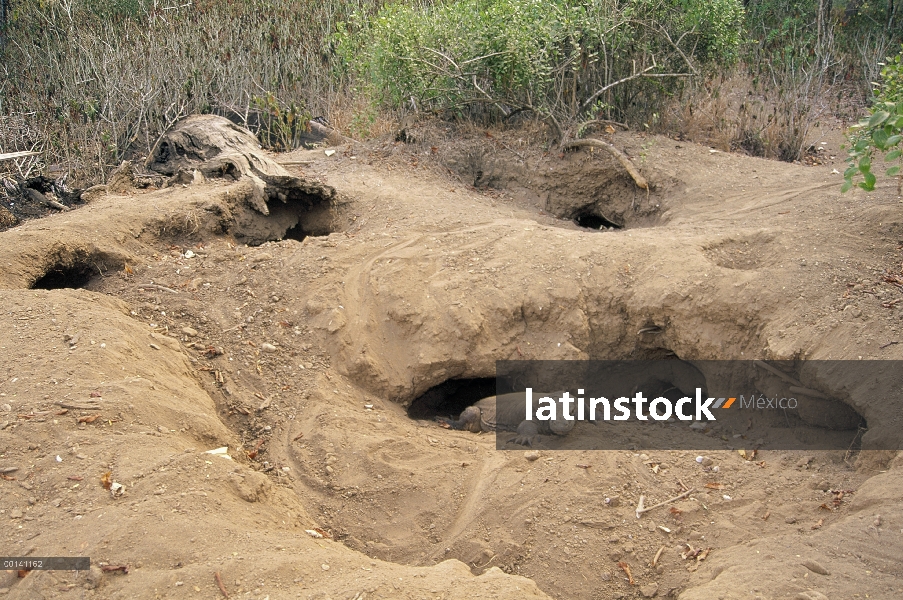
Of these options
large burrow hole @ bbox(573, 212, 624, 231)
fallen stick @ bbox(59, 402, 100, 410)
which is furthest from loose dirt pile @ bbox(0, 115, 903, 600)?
large burrow hole @ bbox(573, 212, 624, 231)

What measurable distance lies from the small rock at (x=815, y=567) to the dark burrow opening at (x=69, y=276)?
469cm

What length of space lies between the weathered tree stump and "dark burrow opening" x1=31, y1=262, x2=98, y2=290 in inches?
56.5

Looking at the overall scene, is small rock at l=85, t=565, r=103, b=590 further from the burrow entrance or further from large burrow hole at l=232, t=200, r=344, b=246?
large burrow hole at l=232, t=200, r=344, b=246

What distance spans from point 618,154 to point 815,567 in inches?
185

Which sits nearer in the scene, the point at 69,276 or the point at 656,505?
the point at 656,505

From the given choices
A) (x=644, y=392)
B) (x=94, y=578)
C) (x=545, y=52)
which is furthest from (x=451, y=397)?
(x=545, y=52)

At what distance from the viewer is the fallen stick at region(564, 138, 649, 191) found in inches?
266

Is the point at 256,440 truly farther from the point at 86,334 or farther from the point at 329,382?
the point at 86,334

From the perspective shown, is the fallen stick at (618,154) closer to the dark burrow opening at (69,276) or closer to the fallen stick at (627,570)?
the fallen stick at (627,570)

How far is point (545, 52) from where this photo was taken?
7.01 metres

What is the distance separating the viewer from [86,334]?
12.9 ft

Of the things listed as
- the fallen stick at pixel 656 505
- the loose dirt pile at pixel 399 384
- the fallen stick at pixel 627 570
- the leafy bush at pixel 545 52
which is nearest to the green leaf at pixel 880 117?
the loose dirt pile at pixel 399 384

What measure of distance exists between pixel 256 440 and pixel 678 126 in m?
5.82

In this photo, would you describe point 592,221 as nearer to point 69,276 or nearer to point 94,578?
point 69,276
